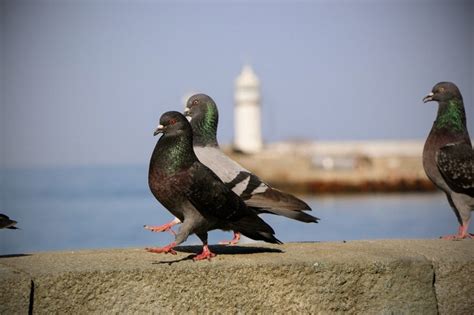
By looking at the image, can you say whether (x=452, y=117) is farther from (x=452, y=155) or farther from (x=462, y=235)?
(x=462, y=235)

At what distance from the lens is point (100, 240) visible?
37250 mm

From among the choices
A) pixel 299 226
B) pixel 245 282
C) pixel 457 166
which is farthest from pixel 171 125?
pixel 299 226

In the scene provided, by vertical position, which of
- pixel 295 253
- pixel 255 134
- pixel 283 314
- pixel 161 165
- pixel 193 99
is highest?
pixel 255 134

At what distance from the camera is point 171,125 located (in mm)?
5156

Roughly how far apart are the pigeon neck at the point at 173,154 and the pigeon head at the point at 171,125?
0.12ft

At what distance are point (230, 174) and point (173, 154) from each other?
1.10 meters

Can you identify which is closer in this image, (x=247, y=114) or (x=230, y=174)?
(x=230, y=174)

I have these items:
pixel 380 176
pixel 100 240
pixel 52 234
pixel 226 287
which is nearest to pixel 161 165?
pixel 226 287

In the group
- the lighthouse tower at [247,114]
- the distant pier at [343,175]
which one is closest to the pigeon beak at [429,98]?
the distant pier at [343,175]

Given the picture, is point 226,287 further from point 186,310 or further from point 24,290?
point 24,290

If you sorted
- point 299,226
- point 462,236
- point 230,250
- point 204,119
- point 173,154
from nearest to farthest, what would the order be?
point 173,154
point 230,250
point 462,236
point 204,119
point 299,226

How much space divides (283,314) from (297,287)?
0.18 metres

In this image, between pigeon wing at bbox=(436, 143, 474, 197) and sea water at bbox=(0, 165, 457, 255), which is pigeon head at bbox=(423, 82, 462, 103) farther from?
sea water at bbox=(0, 165, 457, 255)

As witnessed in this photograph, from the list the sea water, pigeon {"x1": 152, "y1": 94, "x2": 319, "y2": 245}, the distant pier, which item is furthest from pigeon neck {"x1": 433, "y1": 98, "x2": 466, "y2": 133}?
the distant pier
